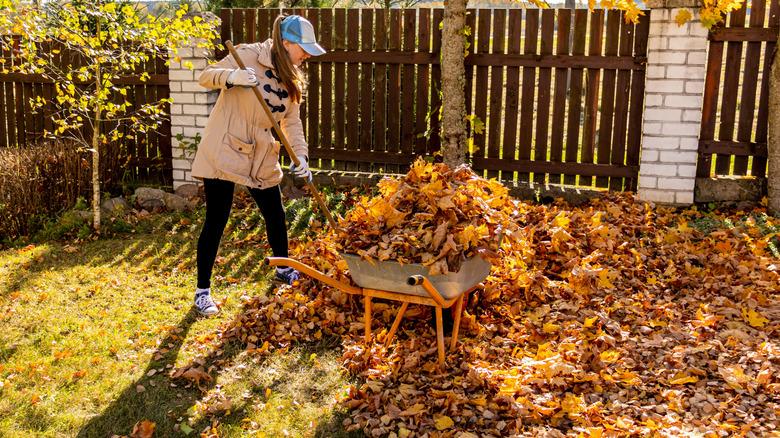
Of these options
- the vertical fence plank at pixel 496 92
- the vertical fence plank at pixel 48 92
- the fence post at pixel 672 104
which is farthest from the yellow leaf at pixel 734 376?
the vertical fence plank at pixel 48 92

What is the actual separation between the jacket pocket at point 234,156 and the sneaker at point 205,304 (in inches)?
34.5

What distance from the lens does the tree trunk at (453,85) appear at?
631cm

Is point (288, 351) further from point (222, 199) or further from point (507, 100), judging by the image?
point (507, 100)

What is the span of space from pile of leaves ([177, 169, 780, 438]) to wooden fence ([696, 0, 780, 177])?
3.13 ft

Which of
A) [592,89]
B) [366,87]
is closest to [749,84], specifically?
[592,89]

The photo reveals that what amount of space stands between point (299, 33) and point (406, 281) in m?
1.69

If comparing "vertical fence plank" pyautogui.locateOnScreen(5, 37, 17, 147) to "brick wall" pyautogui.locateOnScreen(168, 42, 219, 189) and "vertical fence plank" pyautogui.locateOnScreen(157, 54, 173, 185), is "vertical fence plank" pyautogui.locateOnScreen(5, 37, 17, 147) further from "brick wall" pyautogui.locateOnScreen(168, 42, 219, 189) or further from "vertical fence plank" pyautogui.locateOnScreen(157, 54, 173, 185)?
"brick wall" pyautogui.locateOnScreen(168, 42, 219, 189)

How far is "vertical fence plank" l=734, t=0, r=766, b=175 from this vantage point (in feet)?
20.0

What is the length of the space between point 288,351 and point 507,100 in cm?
382

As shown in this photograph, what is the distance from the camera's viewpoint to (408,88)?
22.9 ft

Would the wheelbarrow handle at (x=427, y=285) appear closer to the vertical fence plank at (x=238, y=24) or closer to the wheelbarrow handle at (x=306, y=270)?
the wheelbarrow handle at (x=306, y=270)

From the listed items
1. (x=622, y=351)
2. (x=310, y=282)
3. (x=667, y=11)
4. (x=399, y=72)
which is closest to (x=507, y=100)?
(x=399, y=72)

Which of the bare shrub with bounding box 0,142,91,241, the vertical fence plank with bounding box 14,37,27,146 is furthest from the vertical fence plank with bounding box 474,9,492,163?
the vertical fence plank with bounding box 14,37,27,146

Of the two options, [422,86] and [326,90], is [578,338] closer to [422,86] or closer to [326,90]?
[422,86]
